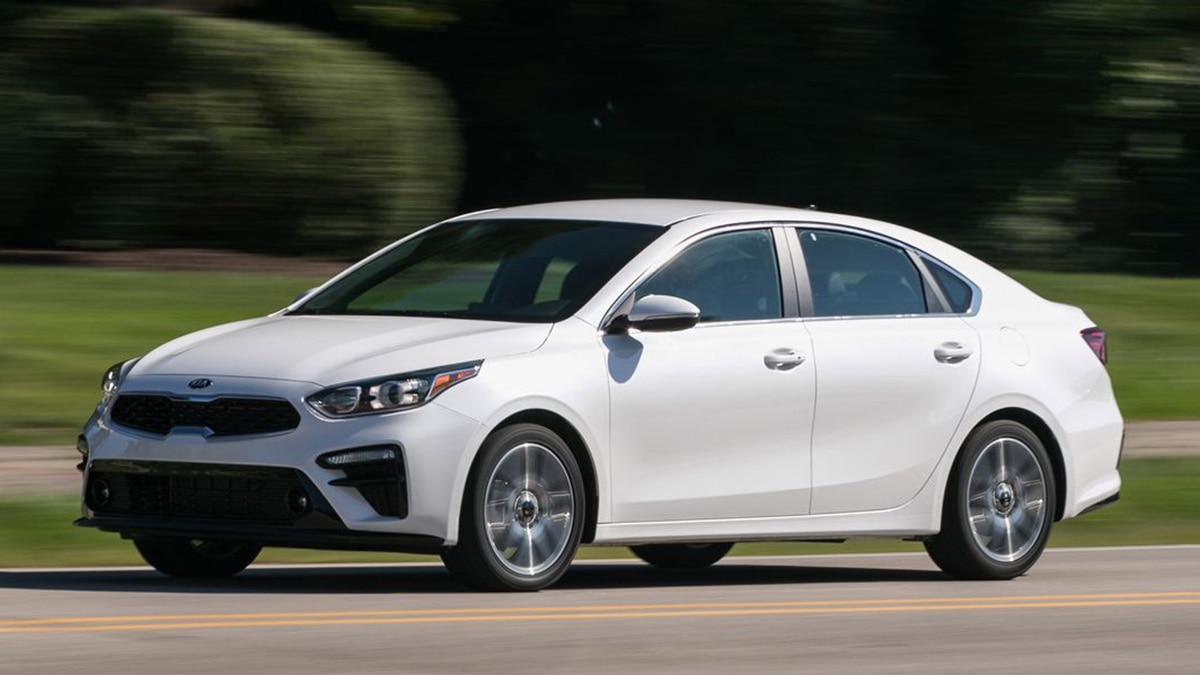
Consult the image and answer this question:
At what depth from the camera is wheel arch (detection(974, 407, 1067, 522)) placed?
35.4 ft

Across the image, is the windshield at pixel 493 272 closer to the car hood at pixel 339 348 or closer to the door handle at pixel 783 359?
the car hood at pixel 339 348

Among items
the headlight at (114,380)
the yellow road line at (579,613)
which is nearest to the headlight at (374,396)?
the yellow road line at (579,613)

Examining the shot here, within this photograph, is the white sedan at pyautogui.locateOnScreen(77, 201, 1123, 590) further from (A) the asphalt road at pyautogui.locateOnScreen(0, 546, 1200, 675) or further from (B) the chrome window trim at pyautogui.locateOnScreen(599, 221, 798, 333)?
(A) the asphalt road at pyautogui.locateOnScreen(0, 546, 1200, 675)

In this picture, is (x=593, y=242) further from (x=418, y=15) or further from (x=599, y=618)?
(x=418, y=15)

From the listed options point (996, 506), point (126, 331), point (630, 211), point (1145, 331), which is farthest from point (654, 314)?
point (1145, 331)

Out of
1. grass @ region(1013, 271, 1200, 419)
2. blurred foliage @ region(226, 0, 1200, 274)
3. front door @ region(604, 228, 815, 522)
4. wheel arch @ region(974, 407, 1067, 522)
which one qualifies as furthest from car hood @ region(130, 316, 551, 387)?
blurred foliage @ region(226, 0, 1200, 274)

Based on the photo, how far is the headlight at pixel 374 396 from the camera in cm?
873

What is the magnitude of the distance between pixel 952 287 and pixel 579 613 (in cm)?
296

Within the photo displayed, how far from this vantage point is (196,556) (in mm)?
9930

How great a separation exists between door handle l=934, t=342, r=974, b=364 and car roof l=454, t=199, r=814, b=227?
0.86 meters

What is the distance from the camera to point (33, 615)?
8.49 meters

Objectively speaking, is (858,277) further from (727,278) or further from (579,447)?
(579,447)

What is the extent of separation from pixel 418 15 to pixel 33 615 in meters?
12.8

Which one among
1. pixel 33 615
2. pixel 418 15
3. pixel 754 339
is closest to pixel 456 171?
pixel 418 15
